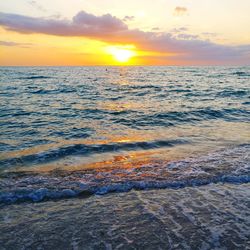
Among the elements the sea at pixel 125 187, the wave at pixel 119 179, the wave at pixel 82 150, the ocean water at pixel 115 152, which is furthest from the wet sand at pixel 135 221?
the wave at pixel 82 150

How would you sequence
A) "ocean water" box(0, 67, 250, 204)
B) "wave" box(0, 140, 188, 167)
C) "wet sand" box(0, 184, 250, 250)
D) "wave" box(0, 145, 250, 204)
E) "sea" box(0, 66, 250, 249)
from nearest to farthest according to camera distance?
"wet sand" box(0, 184, 250, 250) → "sea" box(0, 66, 250, 249) → "wave" box(0, 145, 250, 204) → "ocean water" box(0, 67, 250, 204) → "wave" box(0, 140, 188, 167)

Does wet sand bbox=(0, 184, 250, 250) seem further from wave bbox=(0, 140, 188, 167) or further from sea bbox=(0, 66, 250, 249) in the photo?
wave bbox=(0, 140, 188, 167)

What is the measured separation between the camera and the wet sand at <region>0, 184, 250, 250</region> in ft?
14.7

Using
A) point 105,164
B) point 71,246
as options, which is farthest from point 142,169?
point 71,246

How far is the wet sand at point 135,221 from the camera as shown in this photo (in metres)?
4.48

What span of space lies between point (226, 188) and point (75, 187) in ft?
12.0

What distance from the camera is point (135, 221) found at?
511 centimetres

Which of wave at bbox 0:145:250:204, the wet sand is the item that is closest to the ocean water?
wave at bbox 0:145:250:204

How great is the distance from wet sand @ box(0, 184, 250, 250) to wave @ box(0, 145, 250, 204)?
346 mm

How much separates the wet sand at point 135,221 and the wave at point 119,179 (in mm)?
346

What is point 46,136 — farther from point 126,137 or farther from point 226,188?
point 226,188

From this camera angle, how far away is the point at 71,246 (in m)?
4.41

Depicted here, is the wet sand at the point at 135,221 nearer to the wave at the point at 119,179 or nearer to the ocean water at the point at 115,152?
the wave at the point at 119,179

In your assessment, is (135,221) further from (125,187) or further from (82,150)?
(82,150)
